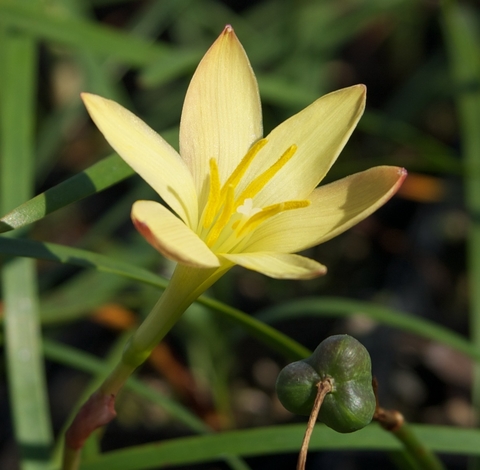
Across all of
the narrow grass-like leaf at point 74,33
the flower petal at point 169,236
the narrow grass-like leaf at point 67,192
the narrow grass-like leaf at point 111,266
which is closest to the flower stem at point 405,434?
the narrow grass-like leaf at point 111,266

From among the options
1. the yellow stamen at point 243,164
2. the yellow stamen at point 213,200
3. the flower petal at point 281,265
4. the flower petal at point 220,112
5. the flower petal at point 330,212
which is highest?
the flower petal at point 220,112

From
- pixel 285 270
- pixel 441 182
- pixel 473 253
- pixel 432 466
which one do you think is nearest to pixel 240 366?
pixel 473 253

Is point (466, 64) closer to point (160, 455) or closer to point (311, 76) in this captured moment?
point (311, 76)

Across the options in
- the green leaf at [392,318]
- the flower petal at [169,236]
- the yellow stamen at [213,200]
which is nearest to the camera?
the flower petal at [169,236]

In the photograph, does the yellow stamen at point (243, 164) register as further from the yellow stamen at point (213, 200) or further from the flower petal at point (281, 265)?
the flower petal at point (281, 265)

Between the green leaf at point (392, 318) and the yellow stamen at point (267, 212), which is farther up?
the yellow stamen at point (267, 212)

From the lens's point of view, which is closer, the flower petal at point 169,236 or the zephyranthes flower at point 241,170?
the flower petal at point 169,236
